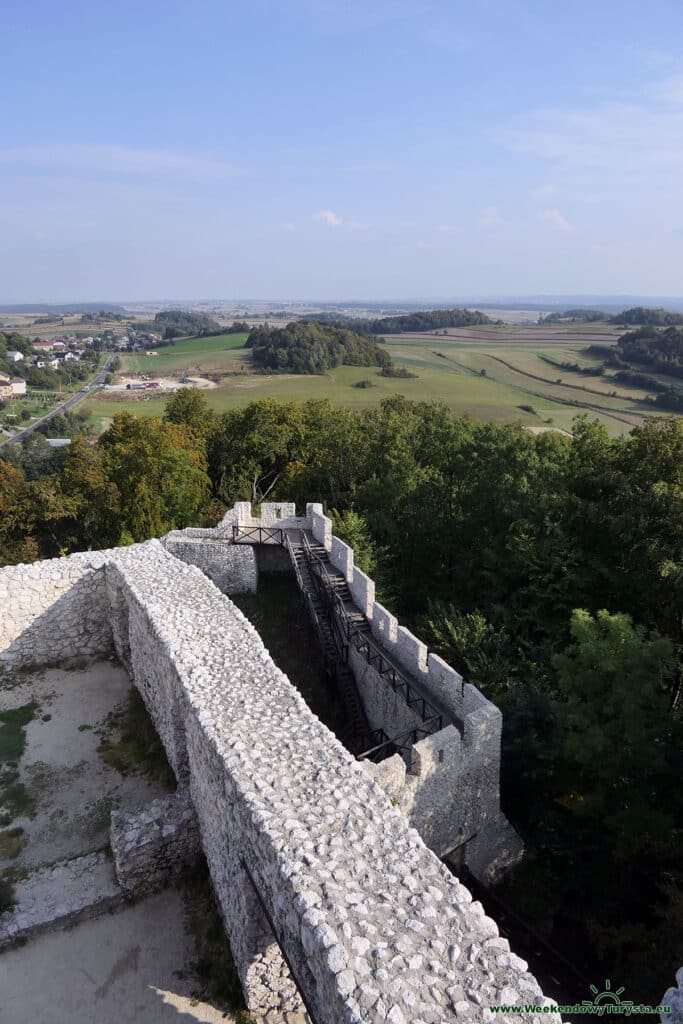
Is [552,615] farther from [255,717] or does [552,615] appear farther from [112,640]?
[112,640]

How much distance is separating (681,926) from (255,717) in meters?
6.09

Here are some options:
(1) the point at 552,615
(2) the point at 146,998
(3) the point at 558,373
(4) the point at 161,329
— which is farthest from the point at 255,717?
(4) the point at 161,329

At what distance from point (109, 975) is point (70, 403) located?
255ft

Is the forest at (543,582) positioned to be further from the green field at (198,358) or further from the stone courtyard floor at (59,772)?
the green field at (198,358)

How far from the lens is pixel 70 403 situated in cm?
7600

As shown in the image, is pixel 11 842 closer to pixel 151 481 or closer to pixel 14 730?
pixel 14 730

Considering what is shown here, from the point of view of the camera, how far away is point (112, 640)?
1333 cm

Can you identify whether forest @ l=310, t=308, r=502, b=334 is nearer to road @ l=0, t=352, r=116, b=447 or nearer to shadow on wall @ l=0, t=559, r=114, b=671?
road @ l=0, t=352, r=116, b=447

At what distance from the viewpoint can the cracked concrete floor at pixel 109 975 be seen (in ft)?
21.8

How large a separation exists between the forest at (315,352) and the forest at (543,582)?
143 feet

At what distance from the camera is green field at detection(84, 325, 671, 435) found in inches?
1574

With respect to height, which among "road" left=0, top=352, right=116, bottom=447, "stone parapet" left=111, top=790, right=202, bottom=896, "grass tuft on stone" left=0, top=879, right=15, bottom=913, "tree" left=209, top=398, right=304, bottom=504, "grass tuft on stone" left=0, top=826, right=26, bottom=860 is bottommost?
"road" left=0, top=352, right=116, bottom=447

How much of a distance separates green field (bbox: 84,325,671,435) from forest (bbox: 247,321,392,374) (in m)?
1.94

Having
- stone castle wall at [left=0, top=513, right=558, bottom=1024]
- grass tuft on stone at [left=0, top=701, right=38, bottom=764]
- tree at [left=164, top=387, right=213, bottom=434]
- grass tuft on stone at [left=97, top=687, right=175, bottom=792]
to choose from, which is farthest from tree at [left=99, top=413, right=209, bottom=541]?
stone castle wall at [left=0, top=513, right=558, bottom=1024]
